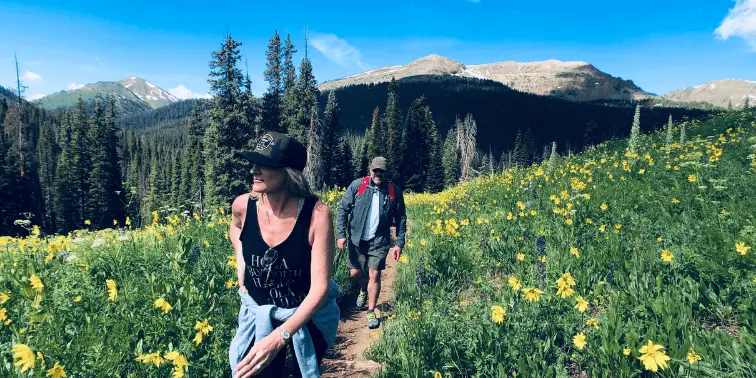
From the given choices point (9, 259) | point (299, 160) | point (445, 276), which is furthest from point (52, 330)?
point (445, 276)

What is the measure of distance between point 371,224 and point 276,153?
138 inches

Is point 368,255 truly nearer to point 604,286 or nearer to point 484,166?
point 604,286

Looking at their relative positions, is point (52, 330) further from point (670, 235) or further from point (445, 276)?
point (670, 235)

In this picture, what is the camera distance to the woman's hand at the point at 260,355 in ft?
6.74

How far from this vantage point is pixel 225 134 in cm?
2766

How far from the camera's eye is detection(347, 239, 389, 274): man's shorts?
5.54m

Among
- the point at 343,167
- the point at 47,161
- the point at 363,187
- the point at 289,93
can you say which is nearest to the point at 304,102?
the point at 289,93

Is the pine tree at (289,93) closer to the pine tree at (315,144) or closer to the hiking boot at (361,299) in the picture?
the pine tree at (315,144)

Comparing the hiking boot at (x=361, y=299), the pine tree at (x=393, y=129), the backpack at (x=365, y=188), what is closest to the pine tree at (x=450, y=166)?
the pine tree at (x=393, y=129)

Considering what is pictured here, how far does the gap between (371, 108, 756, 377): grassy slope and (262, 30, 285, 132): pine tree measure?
→ 33.4 metres

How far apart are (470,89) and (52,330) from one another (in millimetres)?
209769

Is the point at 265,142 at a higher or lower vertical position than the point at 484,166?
higher

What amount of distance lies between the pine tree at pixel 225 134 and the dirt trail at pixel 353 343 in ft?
71.7

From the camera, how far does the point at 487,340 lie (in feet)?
10.6
